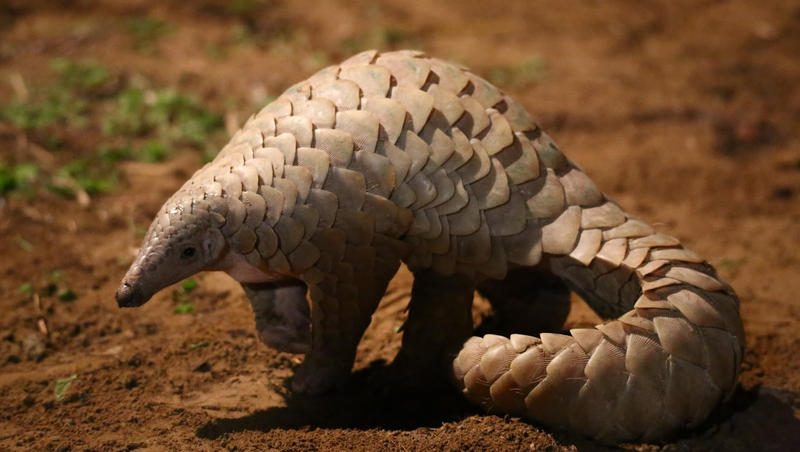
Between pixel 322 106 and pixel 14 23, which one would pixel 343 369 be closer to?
pixel 322 106

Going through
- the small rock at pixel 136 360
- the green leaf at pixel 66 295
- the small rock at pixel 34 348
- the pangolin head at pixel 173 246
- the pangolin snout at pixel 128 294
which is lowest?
the small rock at pixel 136 360

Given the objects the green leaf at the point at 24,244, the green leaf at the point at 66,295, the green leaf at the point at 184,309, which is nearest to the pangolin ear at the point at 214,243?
the green leaf at the point at 184,309

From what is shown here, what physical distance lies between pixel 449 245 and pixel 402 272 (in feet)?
5.56

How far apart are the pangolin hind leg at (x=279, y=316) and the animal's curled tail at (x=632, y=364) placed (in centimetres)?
89

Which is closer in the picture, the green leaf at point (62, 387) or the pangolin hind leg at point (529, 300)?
the green leaf at point (62, 387)

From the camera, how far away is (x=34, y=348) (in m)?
4.26

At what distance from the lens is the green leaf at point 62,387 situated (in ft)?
12.6

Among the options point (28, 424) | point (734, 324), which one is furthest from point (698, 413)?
point (28, 424)

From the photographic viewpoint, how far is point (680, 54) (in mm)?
8703

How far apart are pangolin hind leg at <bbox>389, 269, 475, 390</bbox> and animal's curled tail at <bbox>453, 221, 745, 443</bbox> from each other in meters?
0.31

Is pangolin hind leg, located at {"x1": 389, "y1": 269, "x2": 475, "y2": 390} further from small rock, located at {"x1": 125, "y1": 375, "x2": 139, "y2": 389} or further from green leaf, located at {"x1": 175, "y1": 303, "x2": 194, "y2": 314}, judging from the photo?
green leaf, located at {"x1": 175, "y1": 303, "x2": 194, "y2": 314}

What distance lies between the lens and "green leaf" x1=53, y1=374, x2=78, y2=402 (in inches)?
151

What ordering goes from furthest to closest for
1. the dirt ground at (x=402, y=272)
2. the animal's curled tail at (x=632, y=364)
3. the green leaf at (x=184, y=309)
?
the green leaf at (x=184, y=309), the dirt ground at (x=402, y=272), the animal's curled tail at (x=632, y=364)

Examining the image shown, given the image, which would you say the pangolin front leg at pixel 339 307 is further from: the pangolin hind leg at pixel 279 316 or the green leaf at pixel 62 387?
→ the green leaf at pixel 62 387
